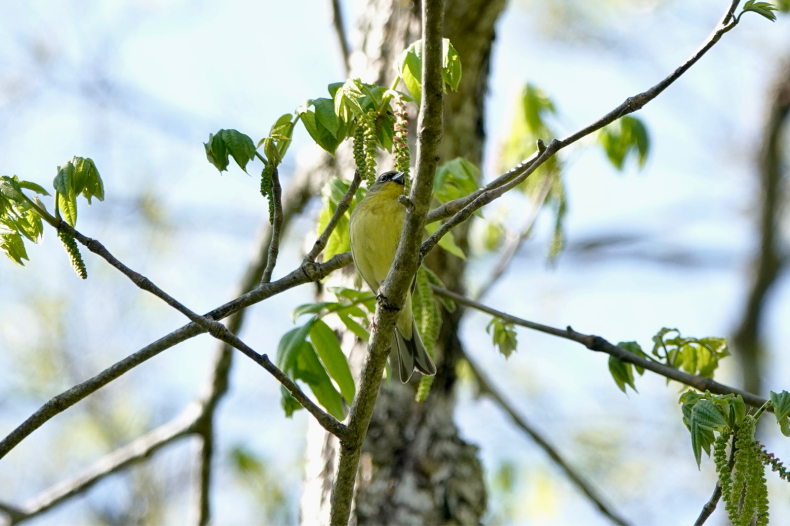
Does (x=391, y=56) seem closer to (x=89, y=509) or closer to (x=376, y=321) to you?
(x=376, y=321)

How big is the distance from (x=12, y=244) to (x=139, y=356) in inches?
21.9

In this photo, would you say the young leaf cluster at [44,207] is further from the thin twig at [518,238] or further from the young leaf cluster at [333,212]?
the thin twig at [518,238]

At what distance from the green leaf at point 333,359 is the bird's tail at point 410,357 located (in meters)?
0.84

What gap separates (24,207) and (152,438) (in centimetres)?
361

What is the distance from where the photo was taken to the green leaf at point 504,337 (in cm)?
374

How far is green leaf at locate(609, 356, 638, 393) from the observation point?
3.63 metres

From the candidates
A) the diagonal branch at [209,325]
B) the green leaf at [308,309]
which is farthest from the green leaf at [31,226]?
the green leaf at [308,309]

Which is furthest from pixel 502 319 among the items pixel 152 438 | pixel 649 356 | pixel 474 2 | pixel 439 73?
pixel 152 438

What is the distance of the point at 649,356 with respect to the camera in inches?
147

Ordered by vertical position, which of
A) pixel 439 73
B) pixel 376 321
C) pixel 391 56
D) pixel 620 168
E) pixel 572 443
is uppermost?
pixel 572 443

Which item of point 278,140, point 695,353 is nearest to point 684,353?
point 695,353

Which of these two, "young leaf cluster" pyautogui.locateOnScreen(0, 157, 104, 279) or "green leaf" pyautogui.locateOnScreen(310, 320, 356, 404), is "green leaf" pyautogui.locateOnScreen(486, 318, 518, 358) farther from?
"young leaf cluster" pyautogui.locateOnScreen(0, 157, 104, 279)

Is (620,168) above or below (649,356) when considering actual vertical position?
above

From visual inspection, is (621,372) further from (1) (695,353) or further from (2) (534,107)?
(2) (534,107)
